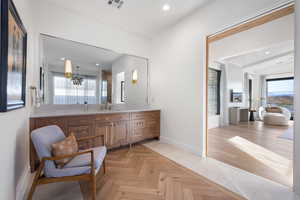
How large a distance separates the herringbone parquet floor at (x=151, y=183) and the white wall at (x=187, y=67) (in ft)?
2.89

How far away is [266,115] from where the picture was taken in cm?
573

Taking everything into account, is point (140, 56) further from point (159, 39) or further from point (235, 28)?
point (235, 28)

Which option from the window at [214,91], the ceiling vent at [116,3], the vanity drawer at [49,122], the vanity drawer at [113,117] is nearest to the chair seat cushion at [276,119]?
the window at [214,91]

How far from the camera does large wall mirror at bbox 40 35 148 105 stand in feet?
8.18

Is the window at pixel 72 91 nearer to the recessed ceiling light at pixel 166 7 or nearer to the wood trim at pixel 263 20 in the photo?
the recessed ceiling light at pixel 166 7

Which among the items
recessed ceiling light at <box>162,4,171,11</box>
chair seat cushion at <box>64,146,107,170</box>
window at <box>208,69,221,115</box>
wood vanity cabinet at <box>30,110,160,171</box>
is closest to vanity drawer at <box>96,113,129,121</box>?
wood vanity cabinet at <box>30,110,160,171</box>

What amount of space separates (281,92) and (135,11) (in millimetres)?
9131

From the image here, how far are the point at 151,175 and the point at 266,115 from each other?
6517mm

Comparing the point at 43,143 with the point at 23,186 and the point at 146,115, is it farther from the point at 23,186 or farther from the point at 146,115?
the point at 146,115

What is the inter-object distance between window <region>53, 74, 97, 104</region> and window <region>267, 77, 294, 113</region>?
962 centimetres

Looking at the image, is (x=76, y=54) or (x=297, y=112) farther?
(x=76, y=54)

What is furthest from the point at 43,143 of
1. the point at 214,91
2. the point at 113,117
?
the point at 214,91

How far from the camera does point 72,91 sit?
2746 mm

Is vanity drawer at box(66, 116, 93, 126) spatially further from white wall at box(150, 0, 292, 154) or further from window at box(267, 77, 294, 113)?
window at box(267, 77, 294, 113)
